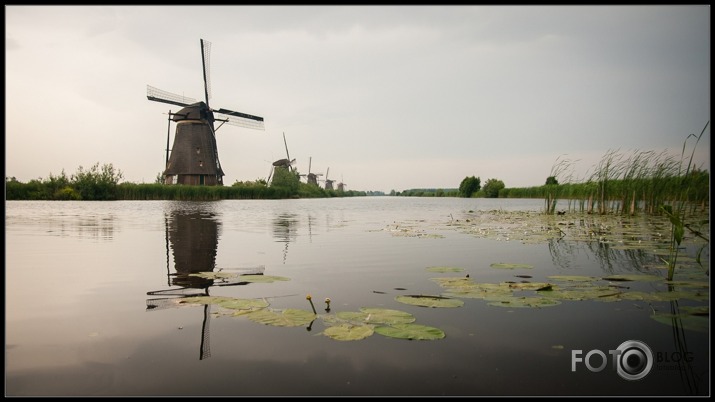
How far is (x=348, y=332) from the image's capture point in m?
2.62

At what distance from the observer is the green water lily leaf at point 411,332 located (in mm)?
2551

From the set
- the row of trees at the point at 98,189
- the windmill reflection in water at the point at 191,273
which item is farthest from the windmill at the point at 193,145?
the windmill reflection in water at the point at 191,273

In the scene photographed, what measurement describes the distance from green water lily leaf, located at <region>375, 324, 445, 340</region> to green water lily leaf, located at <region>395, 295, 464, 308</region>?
0.60 m

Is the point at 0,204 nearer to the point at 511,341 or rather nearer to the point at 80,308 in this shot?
the point at 80,308

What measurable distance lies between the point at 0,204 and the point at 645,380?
328cm

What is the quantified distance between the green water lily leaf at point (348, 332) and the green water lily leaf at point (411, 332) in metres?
0.08

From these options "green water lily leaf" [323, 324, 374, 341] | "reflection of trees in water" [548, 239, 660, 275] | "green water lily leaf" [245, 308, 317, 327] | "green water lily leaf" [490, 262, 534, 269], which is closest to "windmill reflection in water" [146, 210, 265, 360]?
"green water lily leaf" [245, 308, 317, 327]

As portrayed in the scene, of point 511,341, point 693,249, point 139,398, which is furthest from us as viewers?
point 693,249

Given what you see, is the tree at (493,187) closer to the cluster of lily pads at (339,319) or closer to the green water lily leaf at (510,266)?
the green water lily leaf at (510,266)

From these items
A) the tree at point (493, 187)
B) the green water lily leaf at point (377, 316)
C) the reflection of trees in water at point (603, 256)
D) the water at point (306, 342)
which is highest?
the tree at point (493, 187)

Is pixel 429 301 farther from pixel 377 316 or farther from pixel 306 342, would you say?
pixel 306 342

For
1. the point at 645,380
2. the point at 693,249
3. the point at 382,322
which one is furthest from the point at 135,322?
the point at 693,249

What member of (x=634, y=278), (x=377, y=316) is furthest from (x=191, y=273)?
(x=634, y=278)

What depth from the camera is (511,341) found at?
2521 millimetres
